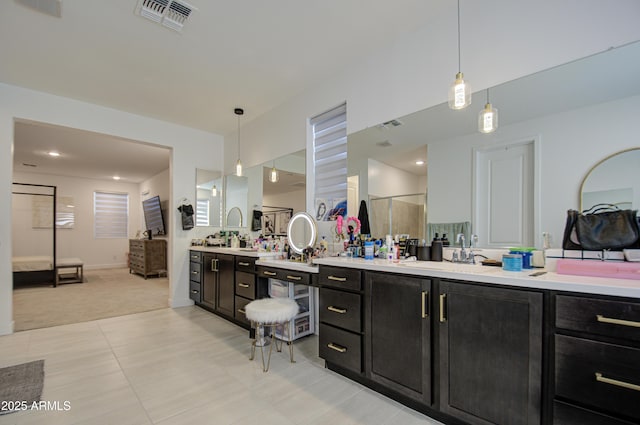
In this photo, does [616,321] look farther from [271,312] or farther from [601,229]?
[271,312]

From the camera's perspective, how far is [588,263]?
1484 millimetres

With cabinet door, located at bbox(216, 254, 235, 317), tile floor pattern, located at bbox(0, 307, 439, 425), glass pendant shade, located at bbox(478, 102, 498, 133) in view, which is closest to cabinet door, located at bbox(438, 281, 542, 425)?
tile floor pattern, located at bbox(0, 307, 439, 425)

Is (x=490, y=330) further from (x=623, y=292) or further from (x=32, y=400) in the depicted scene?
(x=32, y=400)

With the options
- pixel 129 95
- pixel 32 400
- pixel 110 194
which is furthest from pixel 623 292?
pixel 110 194

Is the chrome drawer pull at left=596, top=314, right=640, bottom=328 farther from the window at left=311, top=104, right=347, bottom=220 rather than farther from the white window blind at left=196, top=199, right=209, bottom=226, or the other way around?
the white window blind at left=196, top=199, right=209, bottom=226

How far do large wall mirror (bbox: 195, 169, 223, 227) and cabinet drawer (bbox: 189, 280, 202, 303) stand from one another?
982mm

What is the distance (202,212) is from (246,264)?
2.06 m

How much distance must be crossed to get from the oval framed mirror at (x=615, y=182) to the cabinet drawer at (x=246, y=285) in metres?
2.84

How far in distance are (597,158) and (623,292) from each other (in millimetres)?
816

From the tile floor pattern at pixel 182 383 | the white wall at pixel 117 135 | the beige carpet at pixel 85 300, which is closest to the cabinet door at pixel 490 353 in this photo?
the tile floor pattern at pixel 182 383

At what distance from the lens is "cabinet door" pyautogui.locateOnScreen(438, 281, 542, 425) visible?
1.35 m

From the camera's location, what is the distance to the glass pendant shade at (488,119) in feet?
6.33

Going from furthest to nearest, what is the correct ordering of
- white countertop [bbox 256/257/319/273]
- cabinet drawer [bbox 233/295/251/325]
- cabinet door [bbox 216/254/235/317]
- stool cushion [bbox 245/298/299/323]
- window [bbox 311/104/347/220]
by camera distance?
cabinet door [bbox 216/254/235/317], cabinet drawer [bbox 233/295/251/325], window [bbox 311/104/347/220], white countertop [bbox 256/257/319/273], stool cushion [bbox 245/298/299/323]

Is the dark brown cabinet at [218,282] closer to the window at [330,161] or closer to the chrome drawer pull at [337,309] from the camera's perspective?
the window at [330,161]
